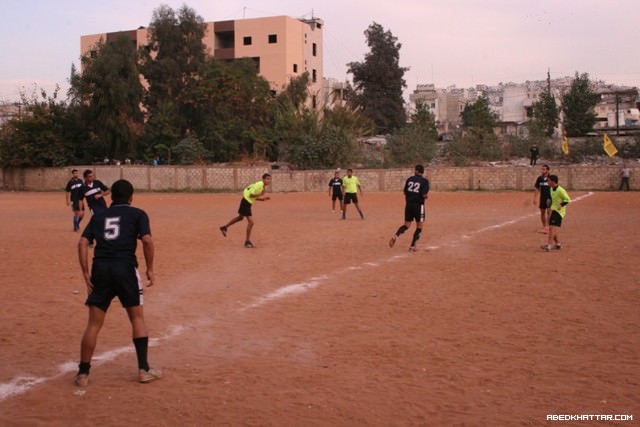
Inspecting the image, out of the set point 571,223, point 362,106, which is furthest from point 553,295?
point 362,106

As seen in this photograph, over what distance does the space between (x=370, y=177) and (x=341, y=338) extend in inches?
1357

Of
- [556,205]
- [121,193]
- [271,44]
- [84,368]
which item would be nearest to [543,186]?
[556,205]

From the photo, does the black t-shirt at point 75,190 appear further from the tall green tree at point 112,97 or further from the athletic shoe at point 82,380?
the tall green tree at point 112,97

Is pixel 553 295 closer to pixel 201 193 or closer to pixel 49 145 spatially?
pixel 201 193

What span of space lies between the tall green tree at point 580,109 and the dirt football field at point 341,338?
49.2 metres

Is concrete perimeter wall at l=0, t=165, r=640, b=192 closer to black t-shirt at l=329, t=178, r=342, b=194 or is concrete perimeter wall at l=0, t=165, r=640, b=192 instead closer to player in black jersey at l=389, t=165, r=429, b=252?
black t-shirt at l=329, t=178, r=342, b=194

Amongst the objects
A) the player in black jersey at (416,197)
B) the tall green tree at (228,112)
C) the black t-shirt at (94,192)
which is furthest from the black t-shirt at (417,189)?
the tall green tree at (228,112)

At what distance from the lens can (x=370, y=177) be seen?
4128 cm

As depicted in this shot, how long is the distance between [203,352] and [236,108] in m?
46.7

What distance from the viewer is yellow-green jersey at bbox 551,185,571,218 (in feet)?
43.4

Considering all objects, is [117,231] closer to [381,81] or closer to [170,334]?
[170,334]

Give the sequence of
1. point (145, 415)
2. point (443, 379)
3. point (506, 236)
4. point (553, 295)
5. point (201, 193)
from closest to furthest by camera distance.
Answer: point (145, 415) → point (443, 379) → point (553, 295) → point (506, 236) → point (201, 193)

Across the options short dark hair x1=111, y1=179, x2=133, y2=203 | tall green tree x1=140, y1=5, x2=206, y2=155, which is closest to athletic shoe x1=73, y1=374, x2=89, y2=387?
short dark hair x1=111, y1=179, x2=133, y2=203

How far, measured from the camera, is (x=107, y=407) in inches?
202
